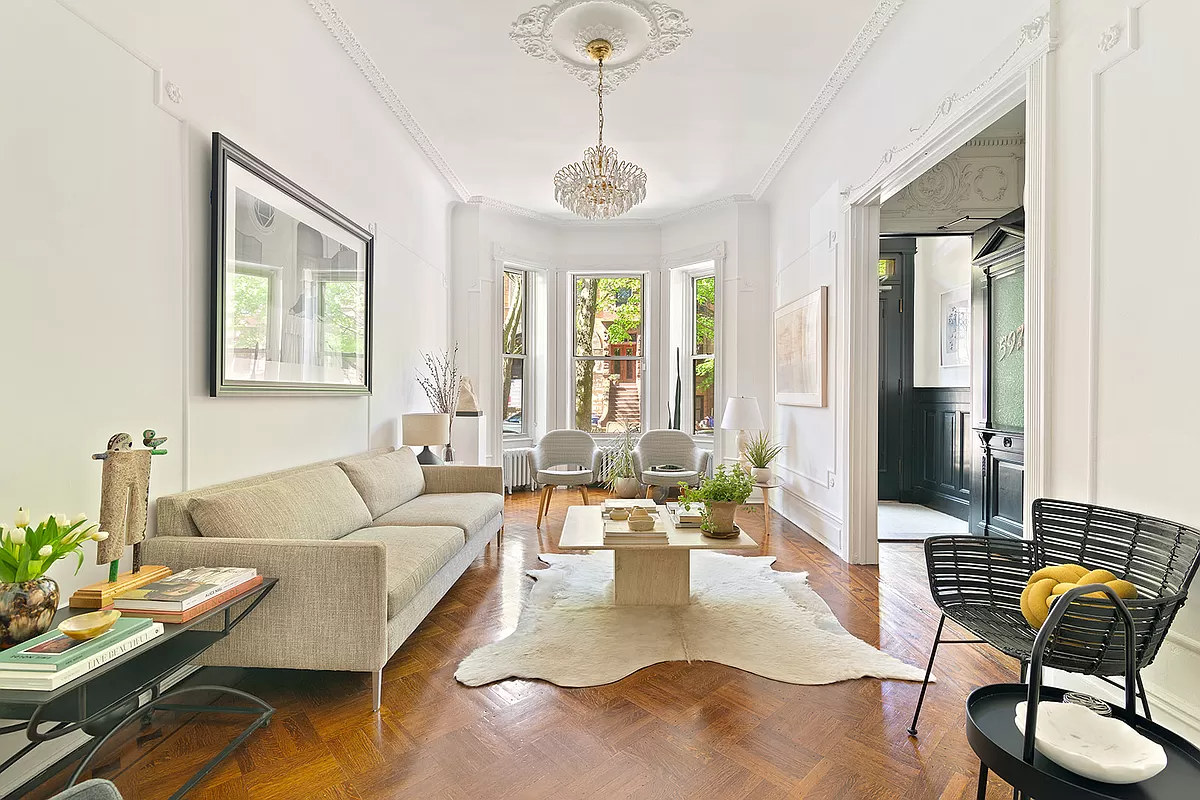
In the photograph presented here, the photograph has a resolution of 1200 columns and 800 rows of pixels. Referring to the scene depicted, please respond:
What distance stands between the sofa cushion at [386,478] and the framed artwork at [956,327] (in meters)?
5.16

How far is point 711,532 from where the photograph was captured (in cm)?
341

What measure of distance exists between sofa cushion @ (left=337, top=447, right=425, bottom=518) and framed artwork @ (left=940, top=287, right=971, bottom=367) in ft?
16.9

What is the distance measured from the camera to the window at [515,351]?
7535 millimetres

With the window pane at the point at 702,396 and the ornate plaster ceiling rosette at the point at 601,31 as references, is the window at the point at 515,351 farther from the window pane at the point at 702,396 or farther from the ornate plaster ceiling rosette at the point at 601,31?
the ornate plaster ceiling rosette at the point at 601,31

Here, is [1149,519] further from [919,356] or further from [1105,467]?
[919,356]

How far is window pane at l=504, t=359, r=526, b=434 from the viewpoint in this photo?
755cm

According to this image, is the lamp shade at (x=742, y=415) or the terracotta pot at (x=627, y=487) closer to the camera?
the terracotta pot at (x=627, y=487)

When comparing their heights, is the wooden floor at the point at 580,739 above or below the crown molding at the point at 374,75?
below

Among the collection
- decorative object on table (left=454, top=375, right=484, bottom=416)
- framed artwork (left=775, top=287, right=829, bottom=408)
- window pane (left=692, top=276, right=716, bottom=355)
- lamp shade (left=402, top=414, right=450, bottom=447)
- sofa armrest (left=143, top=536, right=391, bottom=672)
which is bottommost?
sofa armrest (left=143, top=536, right=391, bottom=672)

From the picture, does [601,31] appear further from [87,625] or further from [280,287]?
[87,625]

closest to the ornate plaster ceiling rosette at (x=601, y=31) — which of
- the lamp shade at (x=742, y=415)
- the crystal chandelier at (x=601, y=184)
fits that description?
the crystal chandelier at (x=601, y=184)

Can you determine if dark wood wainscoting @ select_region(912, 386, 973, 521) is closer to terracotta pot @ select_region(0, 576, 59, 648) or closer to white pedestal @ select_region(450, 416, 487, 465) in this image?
white pedestal @ select_region(450, 416, 487, 465)

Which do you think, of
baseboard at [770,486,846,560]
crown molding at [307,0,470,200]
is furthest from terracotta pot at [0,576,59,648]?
baseboard at [770,486,846,560]

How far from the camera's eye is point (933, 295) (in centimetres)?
673
